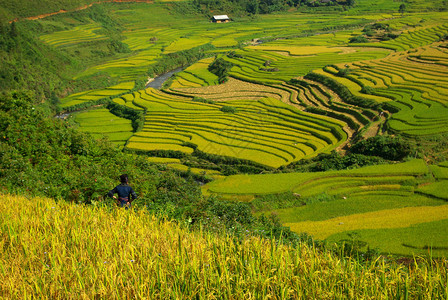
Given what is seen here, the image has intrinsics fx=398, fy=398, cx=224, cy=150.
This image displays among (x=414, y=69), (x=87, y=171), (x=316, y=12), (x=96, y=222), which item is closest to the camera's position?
(x=96, y=222)

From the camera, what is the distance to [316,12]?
95.5 meters

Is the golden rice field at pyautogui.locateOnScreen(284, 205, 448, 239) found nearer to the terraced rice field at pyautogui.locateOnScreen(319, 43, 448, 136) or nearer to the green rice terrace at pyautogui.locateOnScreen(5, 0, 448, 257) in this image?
the green rice terrace at pyautogui.locateOnScreen(5, 0, 448, 257)

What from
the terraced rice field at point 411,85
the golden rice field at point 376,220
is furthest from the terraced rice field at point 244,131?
the golden rice field at point 376,220

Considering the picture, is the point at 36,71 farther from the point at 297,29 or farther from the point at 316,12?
the point at 316,12

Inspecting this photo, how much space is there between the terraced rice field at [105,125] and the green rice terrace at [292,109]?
194 mm

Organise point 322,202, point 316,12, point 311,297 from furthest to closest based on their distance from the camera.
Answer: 1. point 316,12
2. point 322,202
3. point 311,297

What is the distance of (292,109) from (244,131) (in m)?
6.04

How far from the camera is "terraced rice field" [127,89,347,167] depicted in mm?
28328

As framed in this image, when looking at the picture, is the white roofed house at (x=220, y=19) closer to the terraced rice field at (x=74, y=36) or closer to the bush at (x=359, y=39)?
the terraced rice field at (x=74, y=36)

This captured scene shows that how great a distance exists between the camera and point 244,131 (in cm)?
3225

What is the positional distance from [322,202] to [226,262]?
15524 mm

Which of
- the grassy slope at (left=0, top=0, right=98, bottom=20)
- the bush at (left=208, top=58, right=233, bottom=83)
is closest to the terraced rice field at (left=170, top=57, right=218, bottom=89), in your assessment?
the bush at (left=208, top=58, right=233, bottom=83)

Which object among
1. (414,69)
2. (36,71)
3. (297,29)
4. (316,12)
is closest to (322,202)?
(414,69)

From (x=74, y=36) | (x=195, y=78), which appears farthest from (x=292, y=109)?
(x=74, y=36)
